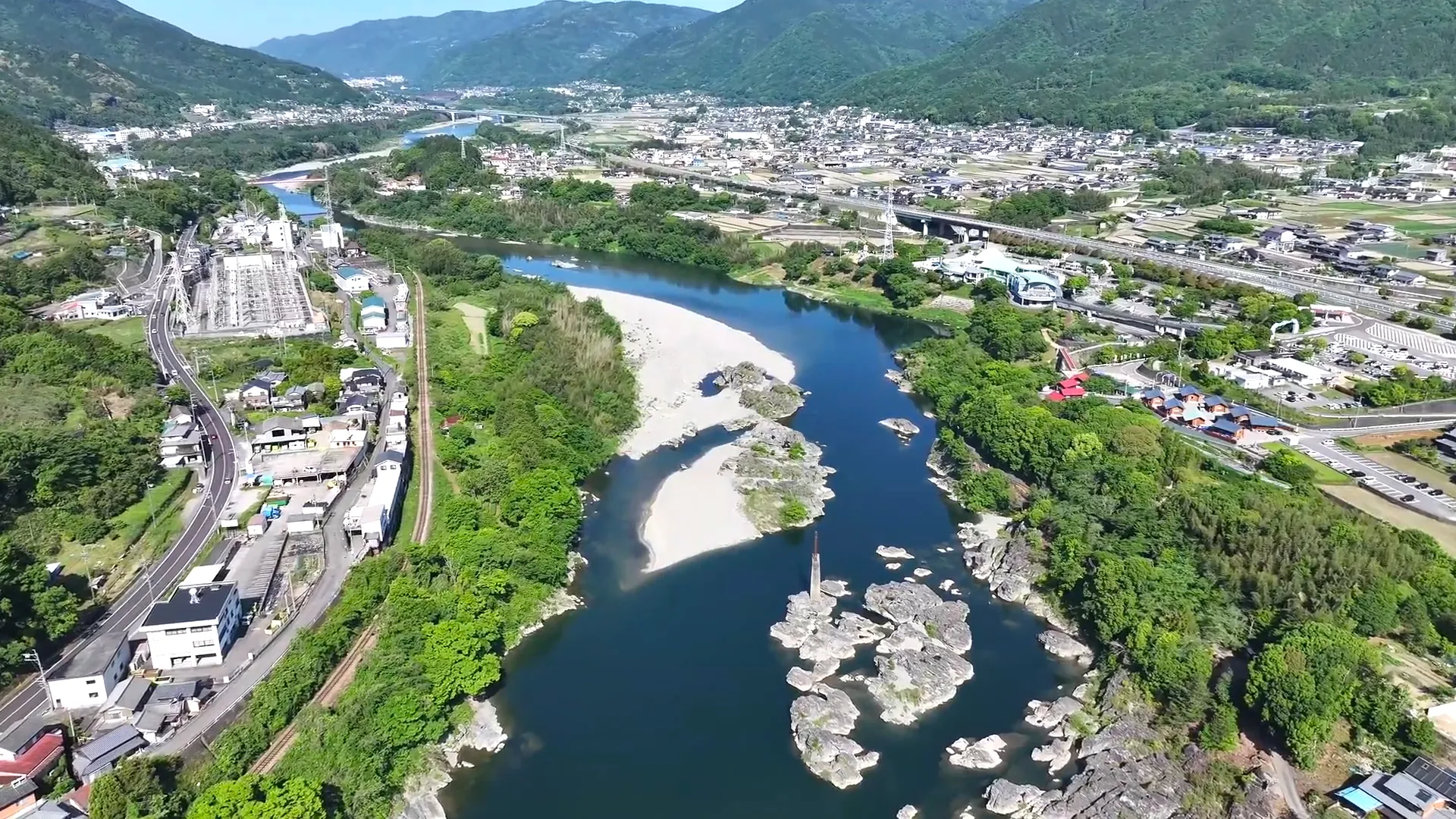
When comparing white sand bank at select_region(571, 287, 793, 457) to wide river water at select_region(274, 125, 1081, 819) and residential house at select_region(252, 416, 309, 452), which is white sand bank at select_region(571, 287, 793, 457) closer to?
wide river water at select_region(274, 125, 1081, 819)

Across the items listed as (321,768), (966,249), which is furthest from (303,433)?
(966,249)

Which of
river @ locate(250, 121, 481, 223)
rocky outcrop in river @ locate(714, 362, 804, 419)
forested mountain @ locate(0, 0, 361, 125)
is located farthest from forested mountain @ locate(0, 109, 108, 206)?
rocky outcrop in river @ locate(714, 362, 804, 419)

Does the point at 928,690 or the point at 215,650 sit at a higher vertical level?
the point at 215,650

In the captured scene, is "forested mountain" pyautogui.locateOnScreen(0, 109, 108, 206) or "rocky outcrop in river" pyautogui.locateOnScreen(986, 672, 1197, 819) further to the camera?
"forested mountain" pyautogui.locateOnScreen(0, 109, 108, 206)

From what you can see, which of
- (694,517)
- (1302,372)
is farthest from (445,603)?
(1302,372)

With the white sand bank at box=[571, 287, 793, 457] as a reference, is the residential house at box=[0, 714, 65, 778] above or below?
above

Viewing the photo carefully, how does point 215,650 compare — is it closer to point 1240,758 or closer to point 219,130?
point 1240,758
